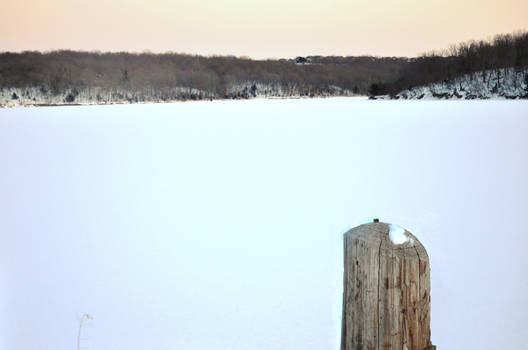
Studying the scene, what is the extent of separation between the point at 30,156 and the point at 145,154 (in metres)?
3.34

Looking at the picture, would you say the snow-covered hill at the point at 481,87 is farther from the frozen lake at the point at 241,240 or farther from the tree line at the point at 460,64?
the frozen lake at the point at 241,240

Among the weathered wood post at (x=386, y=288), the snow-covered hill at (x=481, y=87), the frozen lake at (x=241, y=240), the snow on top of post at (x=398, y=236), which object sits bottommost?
the frozen lake at (x=241, y=240)

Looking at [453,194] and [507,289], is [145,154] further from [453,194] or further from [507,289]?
[507,289]

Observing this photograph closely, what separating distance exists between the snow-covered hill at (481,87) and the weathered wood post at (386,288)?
3889 cm

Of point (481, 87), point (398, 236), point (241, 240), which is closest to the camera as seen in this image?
point (398, 236)

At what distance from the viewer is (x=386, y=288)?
3.29ft

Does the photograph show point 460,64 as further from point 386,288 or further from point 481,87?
point 386,288

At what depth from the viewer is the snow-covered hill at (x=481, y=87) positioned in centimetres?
3709

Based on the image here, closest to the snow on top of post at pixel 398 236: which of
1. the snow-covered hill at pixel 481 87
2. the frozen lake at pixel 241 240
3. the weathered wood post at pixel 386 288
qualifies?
the weathered wood post at pixel 386 288

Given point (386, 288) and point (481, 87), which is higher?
point (481, 87)

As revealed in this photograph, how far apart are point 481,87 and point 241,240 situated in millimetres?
39110

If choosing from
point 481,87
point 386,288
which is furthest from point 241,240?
point 481,87

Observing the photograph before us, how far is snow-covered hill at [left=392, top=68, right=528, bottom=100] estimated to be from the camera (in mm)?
37094

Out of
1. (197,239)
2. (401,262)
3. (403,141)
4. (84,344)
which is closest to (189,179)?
(197,239)
